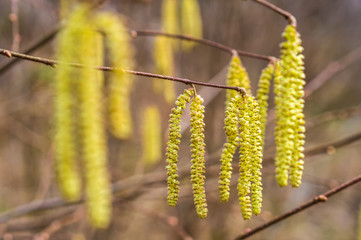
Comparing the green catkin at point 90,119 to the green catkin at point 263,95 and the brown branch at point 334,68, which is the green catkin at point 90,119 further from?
the brown branch at point 334,68

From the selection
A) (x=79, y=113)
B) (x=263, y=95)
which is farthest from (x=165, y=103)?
(x=263, y=95)

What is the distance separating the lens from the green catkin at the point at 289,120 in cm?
75

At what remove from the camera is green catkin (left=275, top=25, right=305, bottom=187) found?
754 millimetres

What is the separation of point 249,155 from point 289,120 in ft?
0.32

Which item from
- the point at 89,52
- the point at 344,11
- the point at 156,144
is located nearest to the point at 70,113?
the point at 89,52

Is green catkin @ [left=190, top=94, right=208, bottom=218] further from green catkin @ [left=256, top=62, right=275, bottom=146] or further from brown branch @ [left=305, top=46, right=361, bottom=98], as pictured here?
brown branch @ [left=305, top=46, right=361, bottom=98]

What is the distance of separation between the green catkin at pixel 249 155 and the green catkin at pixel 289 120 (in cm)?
4

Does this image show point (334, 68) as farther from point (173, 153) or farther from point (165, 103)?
point (173, 153)

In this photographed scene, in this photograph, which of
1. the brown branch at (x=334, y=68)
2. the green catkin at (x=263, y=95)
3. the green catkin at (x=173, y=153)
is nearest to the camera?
the green catkin at (x=173, y=153)

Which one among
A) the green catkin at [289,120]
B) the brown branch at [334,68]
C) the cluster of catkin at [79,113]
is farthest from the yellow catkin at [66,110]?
the brown branch at [334,68]

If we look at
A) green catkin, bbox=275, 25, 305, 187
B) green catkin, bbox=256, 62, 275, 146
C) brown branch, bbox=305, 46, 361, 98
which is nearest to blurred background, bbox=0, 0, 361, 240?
brown branch, bbox=305, 46, 361, 98

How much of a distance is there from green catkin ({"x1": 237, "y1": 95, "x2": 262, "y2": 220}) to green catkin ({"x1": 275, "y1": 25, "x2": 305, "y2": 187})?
38 millimetres

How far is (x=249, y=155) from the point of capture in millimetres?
753

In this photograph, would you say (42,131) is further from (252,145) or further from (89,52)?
(252,145)
